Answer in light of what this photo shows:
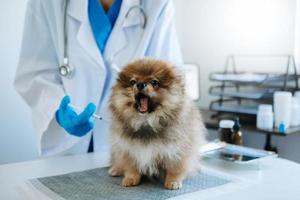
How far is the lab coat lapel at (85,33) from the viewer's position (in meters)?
1.09

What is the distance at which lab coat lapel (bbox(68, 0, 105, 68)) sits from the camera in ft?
3.59

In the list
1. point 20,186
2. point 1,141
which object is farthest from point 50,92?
point 1,141

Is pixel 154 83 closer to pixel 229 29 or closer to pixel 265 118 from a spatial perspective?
pixel 265 118

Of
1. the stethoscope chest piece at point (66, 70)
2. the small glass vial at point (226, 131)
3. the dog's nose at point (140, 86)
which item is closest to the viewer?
the dog's nose at point (140, 86)

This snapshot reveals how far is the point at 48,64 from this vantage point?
116 centimetres

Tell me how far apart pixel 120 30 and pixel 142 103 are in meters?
0.46

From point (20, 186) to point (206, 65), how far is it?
1.65 meters

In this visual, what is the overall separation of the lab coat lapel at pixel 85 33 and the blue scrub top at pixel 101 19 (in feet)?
0.09

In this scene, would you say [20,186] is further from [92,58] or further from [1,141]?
[1,141]

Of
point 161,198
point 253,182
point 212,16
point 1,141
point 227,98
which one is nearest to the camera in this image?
point 161,198

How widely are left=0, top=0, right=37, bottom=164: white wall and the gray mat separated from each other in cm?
101

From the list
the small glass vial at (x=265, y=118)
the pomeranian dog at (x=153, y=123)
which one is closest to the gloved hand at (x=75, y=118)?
the pomeranian dog at (x=153, y=123)

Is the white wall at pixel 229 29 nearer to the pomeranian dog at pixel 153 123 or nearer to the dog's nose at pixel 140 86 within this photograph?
the pomeranian dog at pixel 153 123

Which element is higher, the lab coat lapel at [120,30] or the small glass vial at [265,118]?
the lab coat lapel at [120,30]
